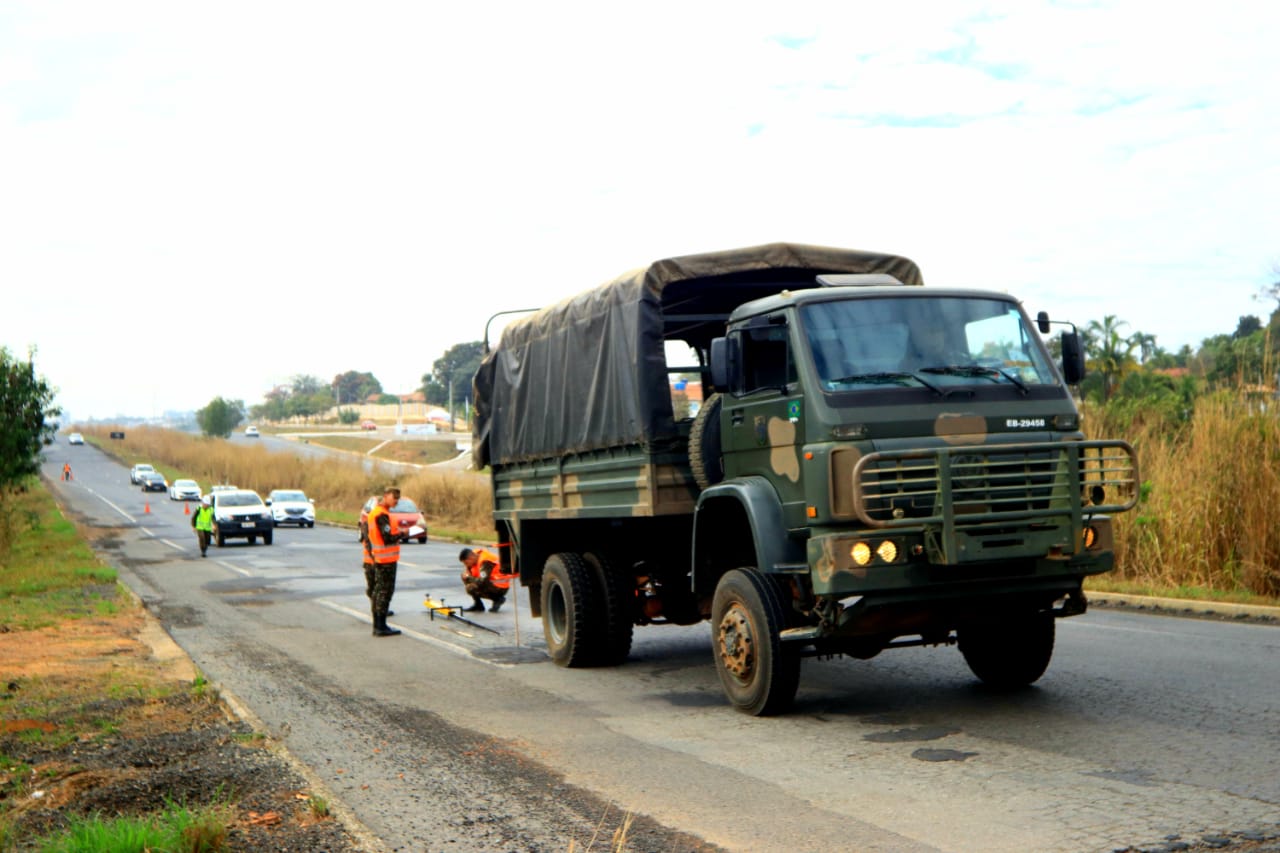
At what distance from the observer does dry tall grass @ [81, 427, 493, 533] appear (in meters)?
48.5

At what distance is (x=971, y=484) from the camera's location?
736cm

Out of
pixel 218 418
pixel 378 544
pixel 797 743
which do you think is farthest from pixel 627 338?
pixel 218 418

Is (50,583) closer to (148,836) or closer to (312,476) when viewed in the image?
(148,836)

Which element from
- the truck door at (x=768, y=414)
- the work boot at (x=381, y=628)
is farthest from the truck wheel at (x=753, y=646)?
the work boot at (x=381, y=628)

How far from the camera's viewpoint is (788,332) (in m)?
8.18

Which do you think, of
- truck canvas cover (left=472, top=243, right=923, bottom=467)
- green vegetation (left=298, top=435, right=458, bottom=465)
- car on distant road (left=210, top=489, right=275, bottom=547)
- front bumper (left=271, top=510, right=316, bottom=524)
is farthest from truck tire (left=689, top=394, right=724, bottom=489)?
green vegetation (left=298, top=435, right=458, bottom=465)

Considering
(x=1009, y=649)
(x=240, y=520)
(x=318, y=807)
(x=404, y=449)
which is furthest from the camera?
(x=404, y=449)

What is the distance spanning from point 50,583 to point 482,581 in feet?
34.9

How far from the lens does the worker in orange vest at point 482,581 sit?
1645 cm

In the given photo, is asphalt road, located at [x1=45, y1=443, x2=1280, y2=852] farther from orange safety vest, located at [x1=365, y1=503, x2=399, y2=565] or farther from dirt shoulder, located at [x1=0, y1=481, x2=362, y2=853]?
orange safety vest, located at [x1=365, y1=503, x2=399, y2=565]

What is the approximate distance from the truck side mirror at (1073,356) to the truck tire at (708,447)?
2.34m

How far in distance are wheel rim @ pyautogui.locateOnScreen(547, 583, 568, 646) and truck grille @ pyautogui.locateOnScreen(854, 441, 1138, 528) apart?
4.62 m

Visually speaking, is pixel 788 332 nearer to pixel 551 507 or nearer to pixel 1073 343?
pixel 1073 343

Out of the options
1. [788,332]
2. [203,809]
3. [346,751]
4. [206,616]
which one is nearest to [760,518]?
[788,332]
